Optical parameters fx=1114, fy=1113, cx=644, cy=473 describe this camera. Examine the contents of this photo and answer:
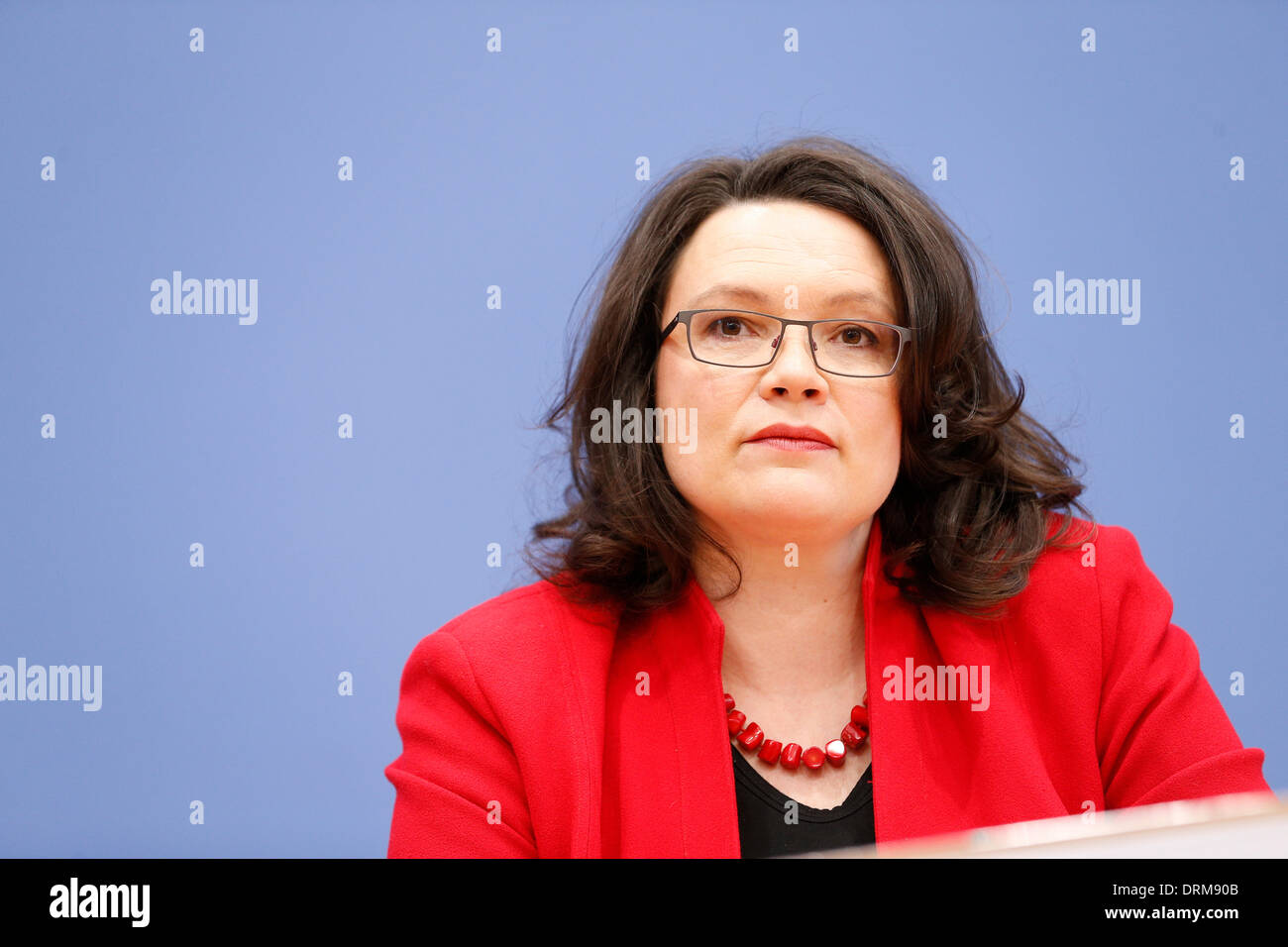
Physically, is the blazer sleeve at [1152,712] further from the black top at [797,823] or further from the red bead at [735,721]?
the red bead at [735,721]

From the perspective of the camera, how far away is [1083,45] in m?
2.11

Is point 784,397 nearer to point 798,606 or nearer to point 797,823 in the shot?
point 798,606

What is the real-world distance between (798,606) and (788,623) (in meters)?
0.03

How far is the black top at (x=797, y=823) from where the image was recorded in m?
1.33

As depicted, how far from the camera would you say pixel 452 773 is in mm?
1352

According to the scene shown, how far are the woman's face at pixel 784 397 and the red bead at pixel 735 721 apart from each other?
224mm

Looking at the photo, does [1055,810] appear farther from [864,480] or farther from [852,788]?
[864,480]

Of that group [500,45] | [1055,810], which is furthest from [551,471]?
[1055,810]

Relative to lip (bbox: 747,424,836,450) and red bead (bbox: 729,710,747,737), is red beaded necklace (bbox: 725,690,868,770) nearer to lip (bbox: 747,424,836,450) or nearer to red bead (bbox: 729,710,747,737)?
red bead (bbox: 729,710,747,737)

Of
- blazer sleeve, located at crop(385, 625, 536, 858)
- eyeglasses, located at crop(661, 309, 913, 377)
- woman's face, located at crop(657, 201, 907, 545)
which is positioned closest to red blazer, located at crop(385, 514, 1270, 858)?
blazer sleeve, located at crop(385, 625, 536, 858)

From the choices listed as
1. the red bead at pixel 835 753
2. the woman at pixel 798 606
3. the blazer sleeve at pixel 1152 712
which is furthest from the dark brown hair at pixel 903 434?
the red bead at pixel 835 753

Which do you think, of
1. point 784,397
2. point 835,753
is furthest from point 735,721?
point 784,397

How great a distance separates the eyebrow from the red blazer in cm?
33

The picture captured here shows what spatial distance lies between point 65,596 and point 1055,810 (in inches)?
65.0
